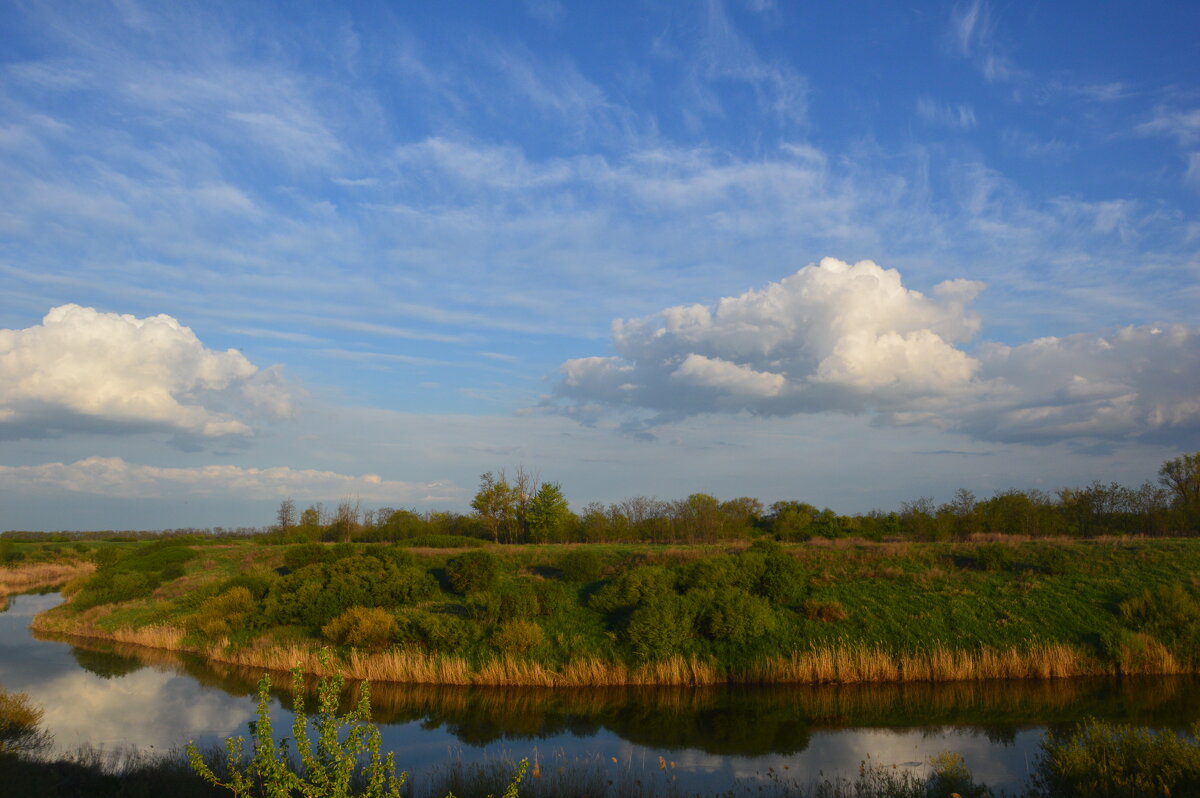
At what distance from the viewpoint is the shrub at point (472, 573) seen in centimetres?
3039

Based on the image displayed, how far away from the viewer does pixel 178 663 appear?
27688 mm

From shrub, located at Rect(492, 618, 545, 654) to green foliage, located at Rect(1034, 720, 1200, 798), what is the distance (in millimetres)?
15651

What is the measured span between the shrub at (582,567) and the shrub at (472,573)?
320 cm

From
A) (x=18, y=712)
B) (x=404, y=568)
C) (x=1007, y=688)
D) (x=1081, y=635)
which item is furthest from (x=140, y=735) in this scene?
(x=1081, y=635)

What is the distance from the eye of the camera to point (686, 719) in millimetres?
19281

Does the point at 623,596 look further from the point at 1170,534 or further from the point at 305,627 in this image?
the point at 1170,534

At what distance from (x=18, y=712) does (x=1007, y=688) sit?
993 inches

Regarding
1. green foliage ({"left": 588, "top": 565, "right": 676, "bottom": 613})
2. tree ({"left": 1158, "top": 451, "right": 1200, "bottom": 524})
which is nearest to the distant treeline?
tree ({"left": 1158, "top": 451, "right": 1200, "bottom": 524})

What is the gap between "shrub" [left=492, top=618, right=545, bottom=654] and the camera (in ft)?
79.4

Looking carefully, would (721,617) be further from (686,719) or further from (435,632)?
(435,632)

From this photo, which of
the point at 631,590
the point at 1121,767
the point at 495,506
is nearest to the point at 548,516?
the point at 495,506

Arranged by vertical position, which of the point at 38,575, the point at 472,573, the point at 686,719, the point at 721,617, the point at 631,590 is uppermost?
the point at 472,573

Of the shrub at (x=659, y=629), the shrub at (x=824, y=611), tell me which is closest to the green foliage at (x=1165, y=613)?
the shrub at (x=824, y=611)

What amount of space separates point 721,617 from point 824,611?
3.97 m
